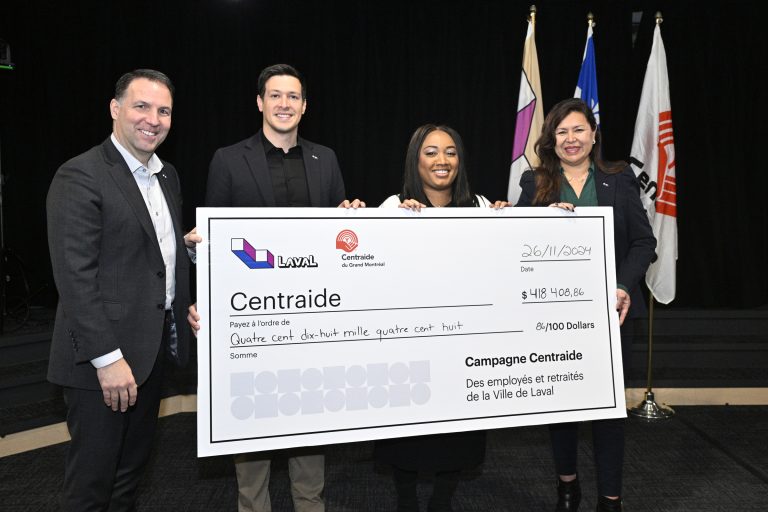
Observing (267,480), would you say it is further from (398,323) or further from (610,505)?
(610,505)

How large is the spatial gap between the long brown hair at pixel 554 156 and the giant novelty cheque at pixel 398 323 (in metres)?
0.24

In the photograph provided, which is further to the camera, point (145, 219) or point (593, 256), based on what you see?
point (593, 256)

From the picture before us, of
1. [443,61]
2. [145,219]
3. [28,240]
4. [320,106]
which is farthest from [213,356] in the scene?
[28,240]

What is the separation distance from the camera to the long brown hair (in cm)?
233

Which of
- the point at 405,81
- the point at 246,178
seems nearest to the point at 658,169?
the point at 405,81

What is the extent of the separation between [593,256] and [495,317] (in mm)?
451

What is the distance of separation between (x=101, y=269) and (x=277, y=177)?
0.79m

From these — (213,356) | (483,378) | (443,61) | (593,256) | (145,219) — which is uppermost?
(443,61)

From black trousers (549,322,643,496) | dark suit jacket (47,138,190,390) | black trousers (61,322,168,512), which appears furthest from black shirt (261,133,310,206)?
black trousers (549,322,643,496)

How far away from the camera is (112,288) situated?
1739 mm

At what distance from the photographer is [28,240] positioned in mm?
5938

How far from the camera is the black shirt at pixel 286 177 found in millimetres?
2293

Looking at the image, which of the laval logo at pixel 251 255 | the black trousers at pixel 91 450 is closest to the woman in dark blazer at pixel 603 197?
the laval logo at pixel 251 255

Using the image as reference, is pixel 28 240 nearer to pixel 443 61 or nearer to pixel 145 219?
pixel 443 61
